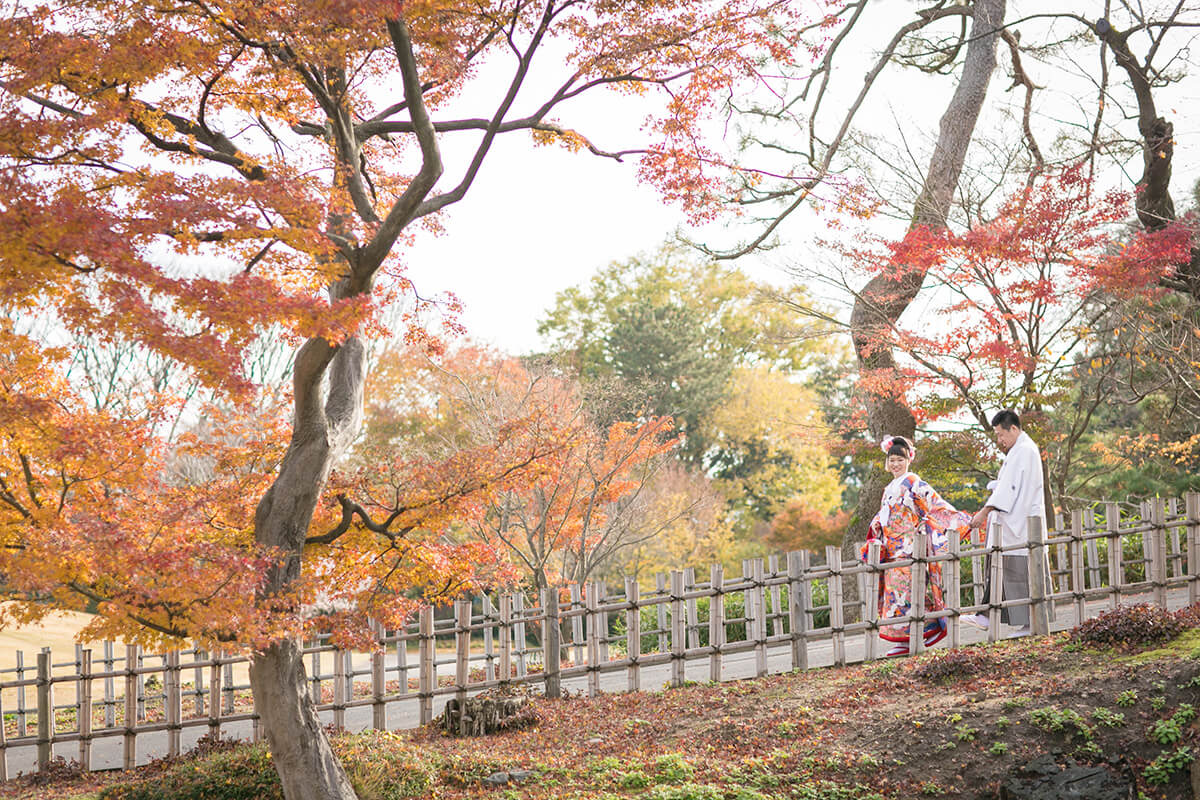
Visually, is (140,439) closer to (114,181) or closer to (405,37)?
(114,181)

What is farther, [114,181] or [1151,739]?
[1151,739]

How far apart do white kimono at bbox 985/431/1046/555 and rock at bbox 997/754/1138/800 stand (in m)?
2.70

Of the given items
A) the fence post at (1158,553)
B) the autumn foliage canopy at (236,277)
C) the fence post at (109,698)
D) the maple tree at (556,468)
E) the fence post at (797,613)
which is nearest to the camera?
the autumn foliage canopy at (236,277)

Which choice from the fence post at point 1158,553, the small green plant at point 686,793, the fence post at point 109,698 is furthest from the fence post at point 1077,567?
the fence post at point 109,698

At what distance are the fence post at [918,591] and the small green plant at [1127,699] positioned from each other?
1.95 metres

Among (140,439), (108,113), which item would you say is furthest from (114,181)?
(140,439)

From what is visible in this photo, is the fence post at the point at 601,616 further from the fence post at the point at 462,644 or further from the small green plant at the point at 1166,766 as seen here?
the small green plant at the point at 1166,766

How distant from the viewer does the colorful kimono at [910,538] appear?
28.6 ft

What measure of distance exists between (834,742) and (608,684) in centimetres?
427

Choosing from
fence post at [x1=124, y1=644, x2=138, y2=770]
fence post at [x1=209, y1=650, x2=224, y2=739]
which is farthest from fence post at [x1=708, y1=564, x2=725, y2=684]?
fence post at [x1=124, y1=644, x2=138, y2=770]

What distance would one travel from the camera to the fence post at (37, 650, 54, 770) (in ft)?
30.9

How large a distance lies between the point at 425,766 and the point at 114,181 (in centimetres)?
442

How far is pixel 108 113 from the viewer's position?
18.9 feet

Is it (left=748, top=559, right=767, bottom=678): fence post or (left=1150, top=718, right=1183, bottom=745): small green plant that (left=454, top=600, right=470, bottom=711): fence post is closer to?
(left=748, top=559, right=767, bottom=678): fence post
